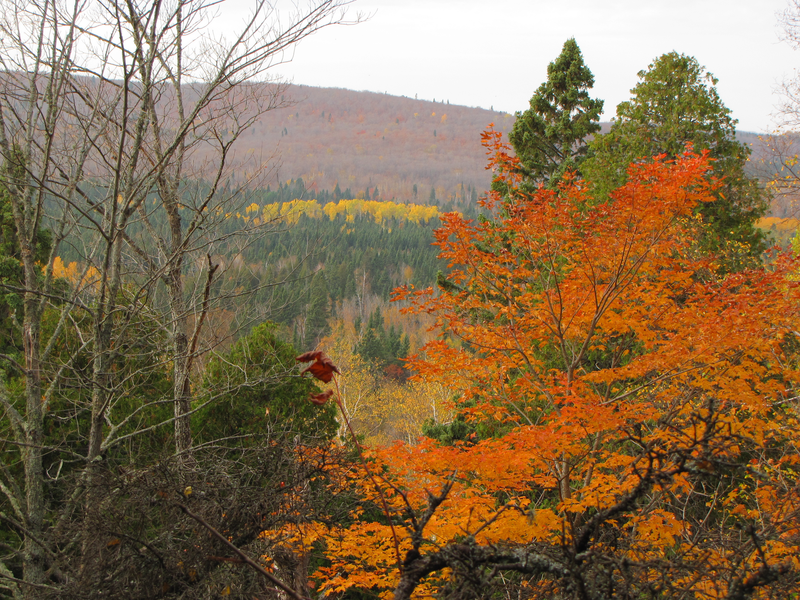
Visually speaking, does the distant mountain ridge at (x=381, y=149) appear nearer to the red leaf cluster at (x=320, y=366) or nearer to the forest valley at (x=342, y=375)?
the forest valley at (x=342, y=375)

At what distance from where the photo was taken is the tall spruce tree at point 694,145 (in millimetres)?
11977

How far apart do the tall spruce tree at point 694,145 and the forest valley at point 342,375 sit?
77 millimetres

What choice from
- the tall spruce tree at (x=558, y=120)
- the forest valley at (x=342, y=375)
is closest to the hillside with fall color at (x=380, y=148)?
the tall spruce tree at (x=558, y=120)

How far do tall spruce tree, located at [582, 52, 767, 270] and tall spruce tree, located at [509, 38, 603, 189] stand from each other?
2850 mm

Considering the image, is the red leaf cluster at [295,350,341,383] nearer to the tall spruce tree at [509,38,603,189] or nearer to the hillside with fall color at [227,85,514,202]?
the tall spruce tree at [509,38,603,189]

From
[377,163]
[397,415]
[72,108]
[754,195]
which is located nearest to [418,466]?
[72,108]

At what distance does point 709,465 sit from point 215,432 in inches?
A: 365

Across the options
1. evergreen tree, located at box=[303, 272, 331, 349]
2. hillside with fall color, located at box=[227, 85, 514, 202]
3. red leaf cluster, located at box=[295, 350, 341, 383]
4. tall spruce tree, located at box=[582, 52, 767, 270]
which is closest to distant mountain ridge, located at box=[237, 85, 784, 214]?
hillside with fall color, located at box=[227, 85, 514, 202]

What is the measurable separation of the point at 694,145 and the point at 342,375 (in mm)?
10614

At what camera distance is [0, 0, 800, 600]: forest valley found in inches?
118

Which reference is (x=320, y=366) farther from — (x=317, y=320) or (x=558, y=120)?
(x=317, y=320)

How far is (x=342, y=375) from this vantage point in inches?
273

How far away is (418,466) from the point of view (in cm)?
599

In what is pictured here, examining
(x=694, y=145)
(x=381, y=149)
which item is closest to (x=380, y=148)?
(x=381, y=149)
